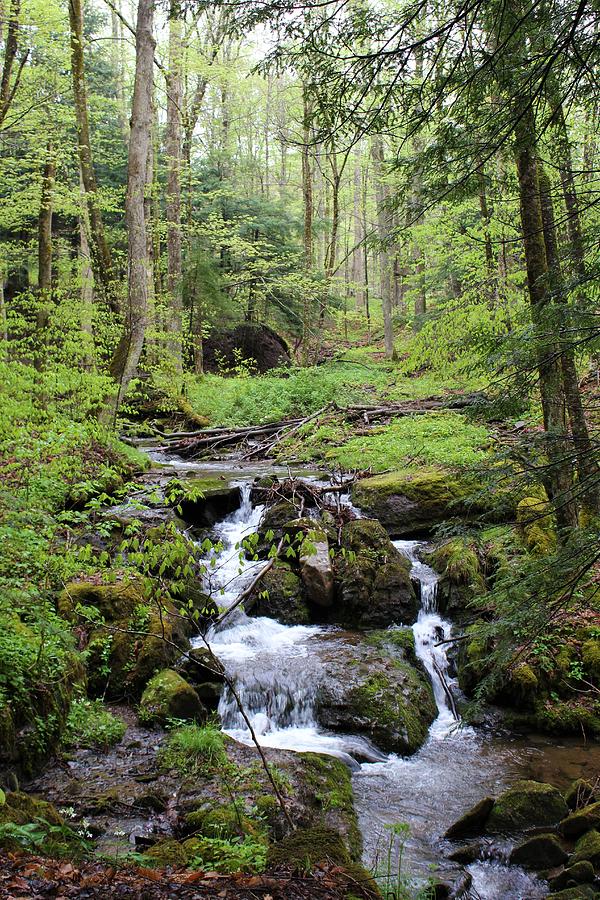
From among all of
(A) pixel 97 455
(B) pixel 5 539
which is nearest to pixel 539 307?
(B) pixel 5 539

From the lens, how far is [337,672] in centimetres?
719

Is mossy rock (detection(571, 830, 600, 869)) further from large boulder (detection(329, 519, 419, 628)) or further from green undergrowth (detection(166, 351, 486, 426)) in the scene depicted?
green undergrowth (detection(166, 351, 486, 426))

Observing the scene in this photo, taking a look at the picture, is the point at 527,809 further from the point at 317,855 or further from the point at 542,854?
the point at 317,855

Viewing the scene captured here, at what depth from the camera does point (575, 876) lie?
4.23 metres

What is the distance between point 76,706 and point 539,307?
17.7ft

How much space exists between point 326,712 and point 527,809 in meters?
2.37

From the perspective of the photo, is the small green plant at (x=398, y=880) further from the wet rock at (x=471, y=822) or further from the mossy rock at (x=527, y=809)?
the mossy rock at (x=527, y=809)

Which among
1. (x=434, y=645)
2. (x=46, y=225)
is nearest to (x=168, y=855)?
(x=434, y=645)

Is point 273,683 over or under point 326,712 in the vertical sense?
over

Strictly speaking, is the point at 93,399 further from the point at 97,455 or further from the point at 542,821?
the point at 542,821

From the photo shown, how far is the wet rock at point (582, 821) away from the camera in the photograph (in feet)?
15.6

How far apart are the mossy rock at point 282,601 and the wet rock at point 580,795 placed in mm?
4138

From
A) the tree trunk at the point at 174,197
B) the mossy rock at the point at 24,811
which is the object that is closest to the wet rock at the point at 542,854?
the mossy rock at the point at 24,811

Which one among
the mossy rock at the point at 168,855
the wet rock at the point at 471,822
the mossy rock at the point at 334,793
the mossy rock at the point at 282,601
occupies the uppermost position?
the mossy rock at the point at 282,601
